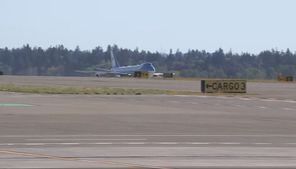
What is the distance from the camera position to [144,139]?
80.9 feet

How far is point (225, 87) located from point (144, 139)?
164 feet

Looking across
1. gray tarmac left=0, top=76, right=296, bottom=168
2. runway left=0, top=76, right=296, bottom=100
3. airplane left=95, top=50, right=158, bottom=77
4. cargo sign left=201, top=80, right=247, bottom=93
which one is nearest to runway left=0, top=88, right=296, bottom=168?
gray tarmac left=0, top=76, right=296, bottom=168

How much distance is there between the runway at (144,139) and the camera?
18.4 metres

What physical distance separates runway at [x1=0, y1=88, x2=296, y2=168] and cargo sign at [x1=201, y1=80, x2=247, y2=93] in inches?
1258

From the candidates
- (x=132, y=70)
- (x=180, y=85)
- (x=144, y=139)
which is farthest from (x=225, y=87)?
(x=132, y=70)

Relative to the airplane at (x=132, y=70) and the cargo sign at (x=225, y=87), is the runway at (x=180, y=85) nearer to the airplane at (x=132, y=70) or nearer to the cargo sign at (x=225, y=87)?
the cargo sign at (x=225, y=87)

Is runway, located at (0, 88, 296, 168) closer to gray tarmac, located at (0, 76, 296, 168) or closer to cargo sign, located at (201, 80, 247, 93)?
gray tarmac, located at (0, 76, 296, 168)

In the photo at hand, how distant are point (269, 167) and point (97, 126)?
13431 millimetres

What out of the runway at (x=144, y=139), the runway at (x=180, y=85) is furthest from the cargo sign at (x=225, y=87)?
the runway at (x=144, y=139)

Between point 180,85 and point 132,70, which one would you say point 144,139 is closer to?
point 180,85

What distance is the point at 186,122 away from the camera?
33.6 m

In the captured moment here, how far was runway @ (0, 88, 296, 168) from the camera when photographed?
18.4 meters

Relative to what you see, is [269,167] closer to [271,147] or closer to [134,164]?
[134,164]

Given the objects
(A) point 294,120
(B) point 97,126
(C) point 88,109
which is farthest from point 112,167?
(C) point 88,109
